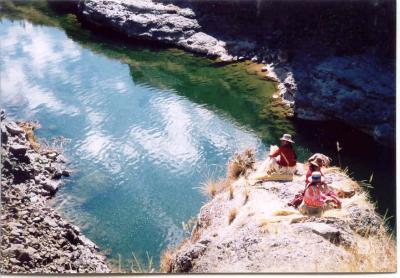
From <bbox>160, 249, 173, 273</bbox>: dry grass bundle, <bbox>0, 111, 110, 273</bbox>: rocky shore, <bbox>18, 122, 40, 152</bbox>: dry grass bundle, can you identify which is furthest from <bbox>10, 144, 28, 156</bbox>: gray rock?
<bbox>160, 249, 173, 273</bbox>: dry grass bundle

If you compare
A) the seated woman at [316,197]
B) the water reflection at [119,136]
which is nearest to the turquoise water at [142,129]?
the water reflection at [119,136]

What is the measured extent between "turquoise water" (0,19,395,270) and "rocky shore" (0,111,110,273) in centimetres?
44

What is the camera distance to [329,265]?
6.29 meters

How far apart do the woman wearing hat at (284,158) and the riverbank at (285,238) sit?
0.28 metres

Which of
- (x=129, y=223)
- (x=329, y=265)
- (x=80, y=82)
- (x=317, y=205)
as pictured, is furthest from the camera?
(x=80, y=82)

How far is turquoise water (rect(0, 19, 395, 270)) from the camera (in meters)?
10.3

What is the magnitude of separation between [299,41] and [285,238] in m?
11.2

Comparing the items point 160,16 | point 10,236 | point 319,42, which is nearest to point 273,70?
point 319,42

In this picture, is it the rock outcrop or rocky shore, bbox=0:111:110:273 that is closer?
rocky shore, bbox=0:111:110:273

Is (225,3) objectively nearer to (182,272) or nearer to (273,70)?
(273,70)

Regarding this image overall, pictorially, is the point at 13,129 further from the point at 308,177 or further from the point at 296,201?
the point at 308,177

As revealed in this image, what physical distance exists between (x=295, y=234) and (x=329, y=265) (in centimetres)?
76

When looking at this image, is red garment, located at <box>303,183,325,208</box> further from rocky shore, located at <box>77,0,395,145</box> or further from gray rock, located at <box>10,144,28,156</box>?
gray rock, located at <box>10,144,28,156</box>

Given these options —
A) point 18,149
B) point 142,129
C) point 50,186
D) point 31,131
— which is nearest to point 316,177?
point 50,186
